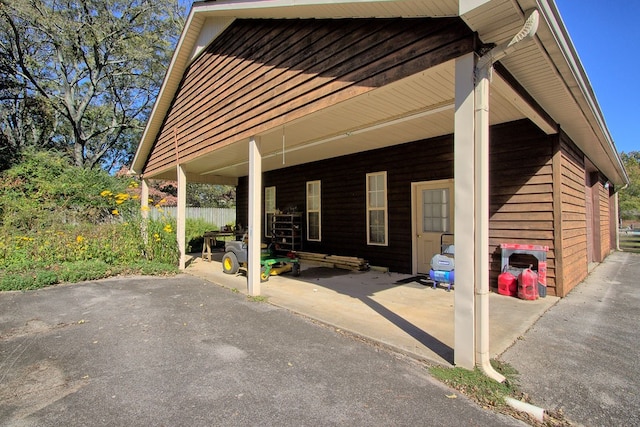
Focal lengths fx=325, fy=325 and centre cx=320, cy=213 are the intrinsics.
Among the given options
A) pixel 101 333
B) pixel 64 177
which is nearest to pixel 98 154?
pixel 64 177

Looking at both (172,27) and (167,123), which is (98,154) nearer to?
(172,27)

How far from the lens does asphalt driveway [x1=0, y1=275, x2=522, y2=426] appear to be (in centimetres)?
221

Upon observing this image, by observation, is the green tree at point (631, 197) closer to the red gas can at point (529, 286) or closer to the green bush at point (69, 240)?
the red gas can at point (529, 286)

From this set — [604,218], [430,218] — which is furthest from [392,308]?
[604,218]

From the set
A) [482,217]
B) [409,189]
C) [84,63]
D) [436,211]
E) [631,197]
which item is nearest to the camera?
[482,217]

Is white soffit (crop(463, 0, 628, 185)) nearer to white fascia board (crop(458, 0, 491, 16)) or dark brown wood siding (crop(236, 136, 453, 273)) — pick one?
white fascia board (crop(458, 0, 491, 16))

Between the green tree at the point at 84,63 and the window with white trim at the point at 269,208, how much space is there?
12.1 metres

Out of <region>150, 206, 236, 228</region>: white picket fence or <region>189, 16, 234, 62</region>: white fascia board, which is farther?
<region>150, 206, 236, 228</region>: white picket fence

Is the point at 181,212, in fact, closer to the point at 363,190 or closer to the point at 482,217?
the point at 363,190

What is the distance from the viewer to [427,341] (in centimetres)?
336

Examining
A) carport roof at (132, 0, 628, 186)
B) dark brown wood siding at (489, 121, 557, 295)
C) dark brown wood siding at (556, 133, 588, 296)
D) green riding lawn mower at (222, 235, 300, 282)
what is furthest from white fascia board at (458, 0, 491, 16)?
green riding lawn mower at (222, 235, 300, 282)

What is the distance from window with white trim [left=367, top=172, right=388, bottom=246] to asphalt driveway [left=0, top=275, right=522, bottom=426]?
12.8ft

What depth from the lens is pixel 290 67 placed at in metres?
4.71

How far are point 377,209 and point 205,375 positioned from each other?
19.1 feet
